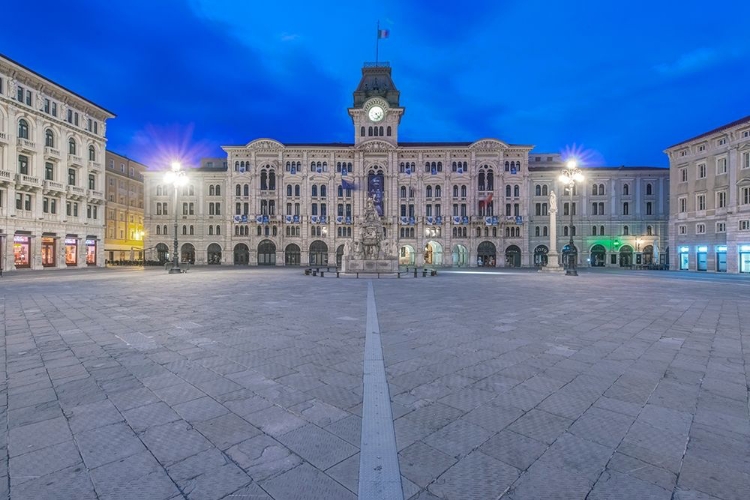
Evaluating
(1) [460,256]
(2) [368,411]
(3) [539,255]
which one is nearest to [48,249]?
(2) [368,411]

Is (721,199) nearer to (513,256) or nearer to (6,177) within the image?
(513,256)

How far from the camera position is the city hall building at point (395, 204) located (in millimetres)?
61656

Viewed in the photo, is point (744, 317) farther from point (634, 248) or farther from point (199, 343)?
point (634, 248)

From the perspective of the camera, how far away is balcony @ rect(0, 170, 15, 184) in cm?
3709

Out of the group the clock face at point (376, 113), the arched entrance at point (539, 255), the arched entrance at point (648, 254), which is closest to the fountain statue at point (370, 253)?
the clock face at point (376, 113)

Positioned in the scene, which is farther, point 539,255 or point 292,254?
point 292,254

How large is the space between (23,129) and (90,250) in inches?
627

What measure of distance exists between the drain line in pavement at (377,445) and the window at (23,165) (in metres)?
51.4

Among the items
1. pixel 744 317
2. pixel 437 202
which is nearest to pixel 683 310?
pixel 744 317

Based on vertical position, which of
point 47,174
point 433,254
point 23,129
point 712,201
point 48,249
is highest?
point 23,129

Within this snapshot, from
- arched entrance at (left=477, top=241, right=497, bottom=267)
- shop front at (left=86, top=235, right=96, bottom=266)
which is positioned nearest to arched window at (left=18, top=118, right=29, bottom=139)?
shop front at (left=86, top=235, right=96, bottom=266)

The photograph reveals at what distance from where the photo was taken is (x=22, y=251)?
133ft

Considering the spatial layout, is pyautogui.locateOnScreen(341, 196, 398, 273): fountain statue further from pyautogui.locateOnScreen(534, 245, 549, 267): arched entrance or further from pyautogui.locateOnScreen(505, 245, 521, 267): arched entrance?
pyautogui.locateOnScreen(534, 245, 549, 267): arched entrance

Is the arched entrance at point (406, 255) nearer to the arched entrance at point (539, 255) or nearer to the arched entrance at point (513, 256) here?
the arched entrance at point (513, 256)
